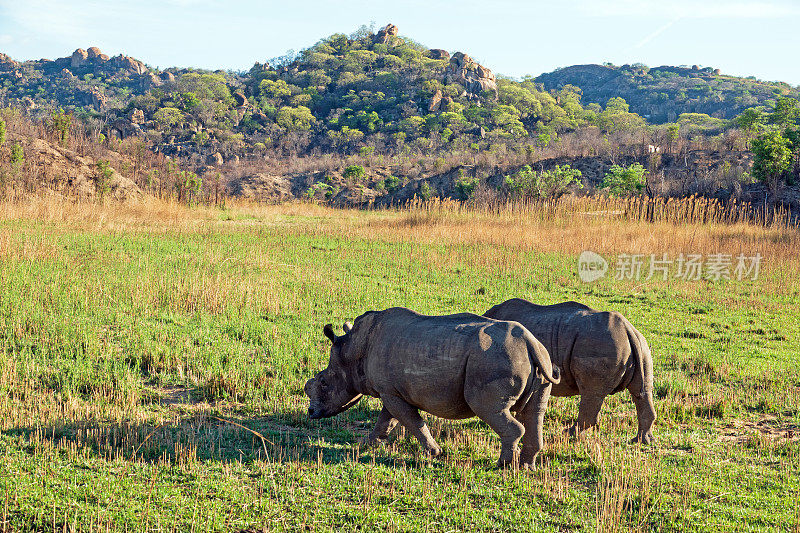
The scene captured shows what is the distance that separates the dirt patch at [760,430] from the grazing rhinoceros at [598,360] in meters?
0.89

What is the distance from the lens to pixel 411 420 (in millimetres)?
4887

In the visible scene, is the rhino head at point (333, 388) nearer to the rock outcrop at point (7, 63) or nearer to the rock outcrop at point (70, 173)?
the rock outcrop at point (70, 173)

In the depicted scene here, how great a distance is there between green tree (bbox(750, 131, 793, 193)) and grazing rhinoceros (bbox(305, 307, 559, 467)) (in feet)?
79.1

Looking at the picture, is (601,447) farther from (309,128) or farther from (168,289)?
(309,128)

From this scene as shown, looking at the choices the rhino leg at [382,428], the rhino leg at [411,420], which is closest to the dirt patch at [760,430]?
the rhino leg at [411,420]

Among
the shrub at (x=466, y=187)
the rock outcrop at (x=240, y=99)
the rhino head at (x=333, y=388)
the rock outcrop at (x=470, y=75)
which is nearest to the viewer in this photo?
the rhino head at (x=333, y=388)

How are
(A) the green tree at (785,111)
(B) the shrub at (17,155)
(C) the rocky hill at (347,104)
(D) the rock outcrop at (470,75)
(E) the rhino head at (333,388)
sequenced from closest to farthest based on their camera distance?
1. (E) the rhino head at (333,388)
2. (B) the shrub at (17,155)
3. (A) the green tree at (785,111)
4. (C) the rocky hill at (347,104)
5. (D) the rock outcrop at (470,75)

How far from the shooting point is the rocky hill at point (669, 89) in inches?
3723

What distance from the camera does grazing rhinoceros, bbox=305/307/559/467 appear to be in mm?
4473

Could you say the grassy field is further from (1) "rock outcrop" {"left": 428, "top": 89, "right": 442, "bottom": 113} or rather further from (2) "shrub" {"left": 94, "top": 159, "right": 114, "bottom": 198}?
(1) "rock outcrop" {"left": 428, "top": 89, "right": 442, "bottom": 113}

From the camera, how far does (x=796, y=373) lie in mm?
7570

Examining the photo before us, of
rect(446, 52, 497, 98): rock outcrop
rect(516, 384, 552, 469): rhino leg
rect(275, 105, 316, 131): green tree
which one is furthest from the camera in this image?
rect(446, 52, 497, 98): rock outcrop

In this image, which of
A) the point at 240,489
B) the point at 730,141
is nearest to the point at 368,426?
the point at 240,489

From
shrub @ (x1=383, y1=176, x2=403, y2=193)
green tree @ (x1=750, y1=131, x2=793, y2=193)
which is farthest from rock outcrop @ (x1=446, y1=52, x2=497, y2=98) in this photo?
green tree @ (x1=750, y1=131, x2=793, y2=193)
